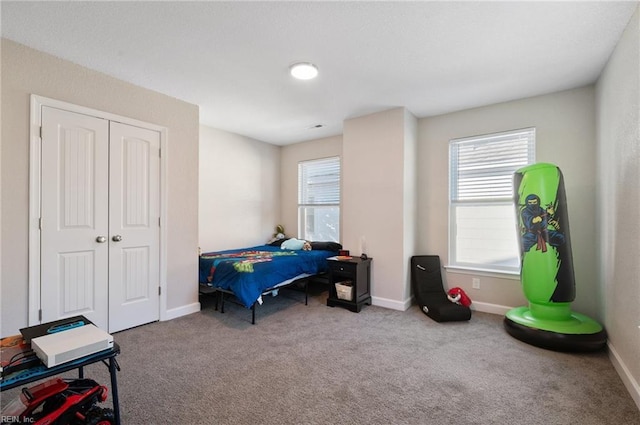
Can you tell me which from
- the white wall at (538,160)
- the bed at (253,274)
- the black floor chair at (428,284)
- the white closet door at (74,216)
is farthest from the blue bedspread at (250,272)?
the white wall at (538,160)

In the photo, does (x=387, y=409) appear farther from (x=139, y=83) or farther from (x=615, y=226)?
(x=139, y=83)

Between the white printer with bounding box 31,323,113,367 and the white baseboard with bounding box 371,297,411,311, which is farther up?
the white printer with bounding box 31,323,113,367

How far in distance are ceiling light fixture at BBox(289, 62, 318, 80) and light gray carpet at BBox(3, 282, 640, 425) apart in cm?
247

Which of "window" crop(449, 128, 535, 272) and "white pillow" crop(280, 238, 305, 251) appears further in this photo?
"white pillow" crop(280, 238, 305, 251)

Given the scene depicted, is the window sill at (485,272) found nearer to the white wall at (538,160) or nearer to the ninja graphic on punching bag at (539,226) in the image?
the white wall at (538,160)

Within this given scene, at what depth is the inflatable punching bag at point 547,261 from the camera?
2533 mm

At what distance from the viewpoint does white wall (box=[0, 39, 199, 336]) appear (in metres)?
2.21

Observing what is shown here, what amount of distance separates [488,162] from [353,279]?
2.17m

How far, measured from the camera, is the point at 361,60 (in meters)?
2.49

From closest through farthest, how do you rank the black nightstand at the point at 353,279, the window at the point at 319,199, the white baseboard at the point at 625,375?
the white baseboard at the point at 625,375 < the black nightstand at the point at 353,279 < the window at the point at 319,199

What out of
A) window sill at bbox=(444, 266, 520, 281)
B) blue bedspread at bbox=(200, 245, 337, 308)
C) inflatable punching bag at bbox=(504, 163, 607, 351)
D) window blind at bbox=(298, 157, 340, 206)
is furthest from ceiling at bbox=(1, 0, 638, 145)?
window sill at bbox=(444, 266, 520, 281)

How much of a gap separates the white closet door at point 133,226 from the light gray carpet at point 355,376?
23 centimetres

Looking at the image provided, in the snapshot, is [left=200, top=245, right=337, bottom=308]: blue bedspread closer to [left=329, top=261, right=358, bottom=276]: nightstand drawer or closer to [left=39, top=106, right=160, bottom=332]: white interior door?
[left=329, top=261, right=358, bottom=276]: nightstand drawer

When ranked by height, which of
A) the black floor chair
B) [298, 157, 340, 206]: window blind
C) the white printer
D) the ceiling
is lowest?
the black floor chair
